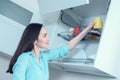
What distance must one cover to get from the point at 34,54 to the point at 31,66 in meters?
0.13

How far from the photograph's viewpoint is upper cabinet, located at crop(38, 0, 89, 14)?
134 centimetres

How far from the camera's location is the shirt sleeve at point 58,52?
1537 millimetres

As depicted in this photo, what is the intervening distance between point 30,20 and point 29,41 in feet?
1.73

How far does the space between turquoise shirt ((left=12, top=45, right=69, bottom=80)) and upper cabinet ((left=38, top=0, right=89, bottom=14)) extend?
1.01ft

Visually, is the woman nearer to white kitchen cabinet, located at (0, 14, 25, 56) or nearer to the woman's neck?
the woman's neck

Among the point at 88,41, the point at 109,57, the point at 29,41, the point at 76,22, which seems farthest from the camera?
the point at 76,22

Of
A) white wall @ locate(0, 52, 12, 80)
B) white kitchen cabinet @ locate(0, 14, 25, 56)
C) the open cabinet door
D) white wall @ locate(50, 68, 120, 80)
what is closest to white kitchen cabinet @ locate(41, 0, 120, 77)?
the open cabinet door

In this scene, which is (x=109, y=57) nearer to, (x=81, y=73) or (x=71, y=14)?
(x=81, y=73)

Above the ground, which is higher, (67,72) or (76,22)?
(76,22)

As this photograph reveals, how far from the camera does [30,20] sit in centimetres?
191

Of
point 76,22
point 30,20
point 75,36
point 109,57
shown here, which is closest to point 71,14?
point 76,22

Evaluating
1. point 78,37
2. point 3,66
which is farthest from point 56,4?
point 3,66

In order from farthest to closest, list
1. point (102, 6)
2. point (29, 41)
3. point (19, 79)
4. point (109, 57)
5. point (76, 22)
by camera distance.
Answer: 1. point (76, 22)
2. point (102, 6)
3. point (29, 41)
4. point (109, 57)
5. point (19, 79)

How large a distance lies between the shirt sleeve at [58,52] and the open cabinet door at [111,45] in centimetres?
35
